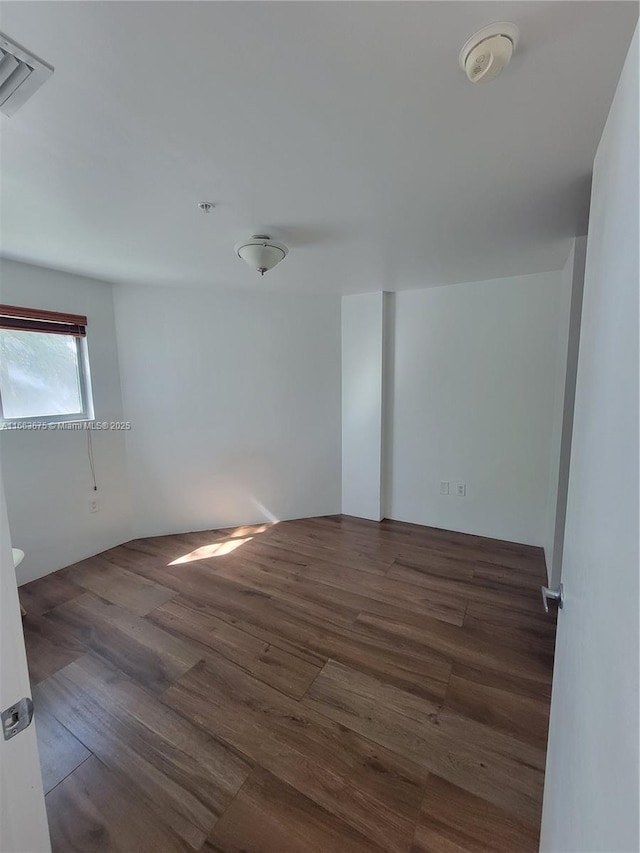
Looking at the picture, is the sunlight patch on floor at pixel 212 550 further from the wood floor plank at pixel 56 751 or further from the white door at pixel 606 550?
the white door at pixel 606 550

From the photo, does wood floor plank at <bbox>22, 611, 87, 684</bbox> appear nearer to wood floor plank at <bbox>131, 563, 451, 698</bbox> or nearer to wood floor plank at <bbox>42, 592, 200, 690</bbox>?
wood floor plank at <bbox>42, 592, 200, 690</bbox>

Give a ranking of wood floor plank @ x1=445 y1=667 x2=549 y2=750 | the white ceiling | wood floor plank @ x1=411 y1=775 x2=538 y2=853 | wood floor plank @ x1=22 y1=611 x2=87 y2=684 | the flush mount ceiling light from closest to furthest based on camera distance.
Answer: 1. the white ceiling
2. wood floor plank @ x1=411 y1=775 x2=538 y2=853
3. wood floor plank @ x1=445 y1=667 x2=549 y2=750
4. wood floor plank @ x1=22 y1=611 x2=87 y2=684
5. the flush mount ceiling light

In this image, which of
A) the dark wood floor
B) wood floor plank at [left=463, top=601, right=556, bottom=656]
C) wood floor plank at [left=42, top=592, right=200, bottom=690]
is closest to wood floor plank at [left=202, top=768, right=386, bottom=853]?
the dark wood floor

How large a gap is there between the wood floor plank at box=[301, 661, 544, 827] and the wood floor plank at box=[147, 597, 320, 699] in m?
0.10

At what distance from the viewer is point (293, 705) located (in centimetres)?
159

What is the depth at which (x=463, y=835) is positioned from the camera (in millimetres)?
1141

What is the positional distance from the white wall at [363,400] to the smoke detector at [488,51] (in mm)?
2441

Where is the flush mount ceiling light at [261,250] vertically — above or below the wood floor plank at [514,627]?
above

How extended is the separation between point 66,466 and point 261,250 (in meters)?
2.30

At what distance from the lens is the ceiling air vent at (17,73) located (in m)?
0.86

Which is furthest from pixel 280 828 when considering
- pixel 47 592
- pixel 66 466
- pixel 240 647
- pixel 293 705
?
pixel 66 466

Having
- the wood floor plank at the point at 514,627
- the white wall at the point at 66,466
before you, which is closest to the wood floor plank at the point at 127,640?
the white wall at the point at 66,466

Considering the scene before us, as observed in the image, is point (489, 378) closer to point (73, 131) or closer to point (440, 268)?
point (440, 268)

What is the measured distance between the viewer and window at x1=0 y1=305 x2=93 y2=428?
245 centimetres
